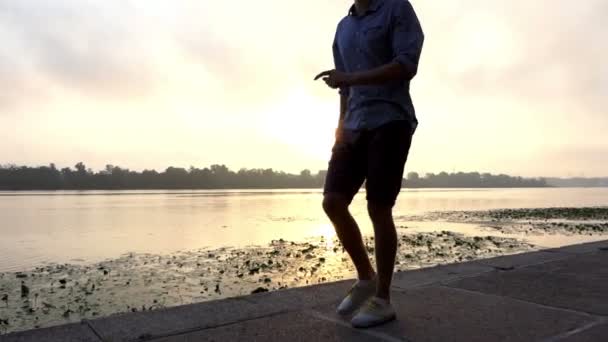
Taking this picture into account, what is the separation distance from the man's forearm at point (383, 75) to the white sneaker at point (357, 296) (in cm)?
136

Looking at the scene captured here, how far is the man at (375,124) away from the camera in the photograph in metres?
3.03

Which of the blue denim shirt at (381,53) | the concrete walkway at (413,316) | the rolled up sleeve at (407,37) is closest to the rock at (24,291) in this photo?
the concrete walkway at (413,316)

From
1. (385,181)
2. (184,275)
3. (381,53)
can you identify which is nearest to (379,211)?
(385,181)

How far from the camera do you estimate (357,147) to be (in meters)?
3.29

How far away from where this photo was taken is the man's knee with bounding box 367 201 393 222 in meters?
3.16

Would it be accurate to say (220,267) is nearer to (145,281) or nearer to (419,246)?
(145,281)

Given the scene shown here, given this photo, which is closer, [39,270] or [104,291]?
[104,291]

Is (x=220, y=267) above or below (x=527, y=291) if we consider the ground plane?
below

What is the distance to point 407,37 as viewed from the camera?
9.87ft

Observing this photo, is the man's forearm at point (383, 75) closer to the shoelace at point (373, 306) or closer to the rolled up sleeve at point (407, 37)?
the rolled up sleeve at point (407, 37)

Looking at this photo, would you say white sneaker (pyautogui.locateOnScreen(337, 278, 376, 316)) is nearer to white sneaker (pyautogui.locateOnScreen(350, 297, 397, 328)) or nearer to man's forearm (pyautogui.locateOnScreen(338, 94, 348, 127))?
white sneaker (pyautogui.locateOnScreen(350, 297, 397, 328))

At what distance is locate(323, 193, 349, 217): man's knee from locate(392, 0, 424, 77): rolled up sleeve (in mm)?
911

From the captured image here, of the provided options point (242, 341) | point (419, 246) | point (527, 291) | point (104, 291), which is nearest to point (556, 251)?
point (527, 291)

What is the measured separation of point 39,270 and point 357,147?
11663mm
